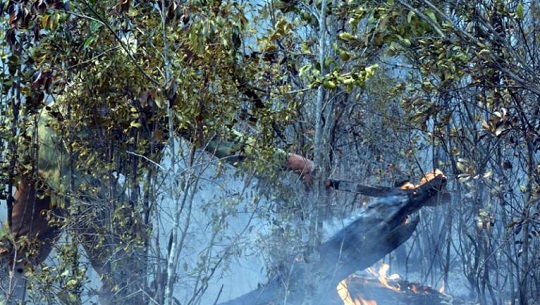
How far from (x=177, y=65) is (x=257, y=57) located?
86cm

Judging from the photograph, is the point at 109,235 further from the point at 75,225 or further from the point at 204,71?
the point at 204,71

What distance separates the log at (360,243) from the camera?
17.2 ft

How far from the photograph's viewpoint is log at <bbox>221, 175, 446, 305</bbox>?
5254 millimetres

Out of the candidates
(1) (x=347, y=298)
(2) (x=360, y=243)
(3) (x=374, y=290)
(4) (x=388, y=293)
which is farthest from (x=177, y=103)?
(4) (x=388, y=293)

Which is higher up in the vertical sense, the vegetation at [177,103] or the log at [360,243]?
the vegetation at [177,103]

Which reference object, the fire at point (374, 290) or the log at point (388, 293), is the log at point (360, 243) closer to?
the fire at point (374, 290)

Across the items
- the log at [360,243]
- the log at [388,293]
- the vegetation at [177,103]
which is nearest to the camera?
the vegetation at [177,103]

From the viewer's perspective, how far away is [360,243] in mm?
5676

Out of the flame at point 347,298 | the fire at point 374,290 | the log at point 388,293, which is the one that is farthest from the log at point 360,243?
the log at point 388,293

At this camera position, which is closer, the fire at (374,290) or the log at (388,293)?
the fire at (374,290)

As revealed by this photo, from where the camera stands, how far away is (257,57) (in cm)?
482

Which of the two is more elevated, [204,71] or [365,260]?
[204,71]

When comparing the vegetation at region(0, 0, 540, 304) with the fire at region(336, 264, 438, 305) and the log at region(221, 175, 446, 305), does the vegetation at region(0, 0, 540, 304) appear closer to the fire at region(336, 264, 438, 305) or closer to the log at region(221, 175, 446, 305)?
the log at region(221, 175, 446, 305)

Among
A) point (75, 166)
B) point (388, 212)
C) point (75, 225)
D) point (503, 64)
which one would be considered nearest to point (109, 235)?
point (75, 225)
